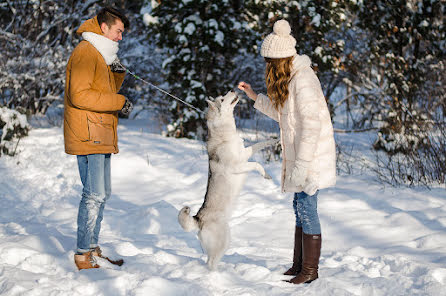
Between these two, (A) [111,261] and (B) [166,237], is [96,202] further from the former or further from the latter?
(B) [166,237]

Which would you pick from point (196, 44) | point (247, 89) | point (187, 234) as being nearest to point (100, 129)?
point (247, 89)

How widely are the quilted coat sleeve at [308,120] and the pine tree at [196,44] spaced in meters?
7.45

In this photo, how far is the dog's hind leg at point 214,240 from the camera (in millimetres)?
3754

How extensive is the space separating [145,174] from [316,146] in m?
5.31

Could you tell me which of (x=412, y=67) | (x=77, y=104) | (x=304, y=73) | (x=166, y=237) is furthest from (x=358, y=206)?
(x=412, y=67)

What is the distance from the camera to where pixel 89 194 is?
366 centimetres

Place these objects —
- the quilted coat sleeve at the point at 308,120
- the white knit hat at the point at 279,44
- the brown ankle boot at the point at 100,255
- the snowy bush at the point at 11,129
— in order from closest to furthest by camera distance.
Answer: the quilted coat sleeve at the point at 308,120 < the white knit hat at the point at 279,44 < the brown ankle boot at the point at 100,255 < the snowy bush at the point at 11,129

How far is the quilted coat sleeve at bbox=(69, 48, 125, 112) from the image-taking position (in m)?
3.44

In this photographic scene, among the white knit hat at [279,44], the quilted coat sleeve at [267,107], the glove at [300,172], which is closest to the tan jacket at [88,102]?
the quilted coat sleeve at [267,107]

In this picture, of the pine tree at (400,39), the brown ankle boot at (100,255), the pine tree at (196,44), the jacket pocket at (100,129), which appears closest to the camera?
the jacket pocket at (100,129)

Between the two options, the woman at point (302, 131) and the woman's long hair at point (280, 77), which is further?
the woman's long hair at point (280, 77)

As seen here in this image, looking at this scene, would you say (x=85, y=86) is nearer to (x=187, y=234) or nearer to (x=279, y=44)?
(x=279, y=44)

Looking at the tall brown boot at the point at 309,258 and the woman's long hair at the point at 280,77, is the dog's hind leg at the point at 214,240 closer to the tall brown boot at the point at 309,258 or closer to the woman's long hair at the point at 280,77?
the tall brown boot at the point at 309,258

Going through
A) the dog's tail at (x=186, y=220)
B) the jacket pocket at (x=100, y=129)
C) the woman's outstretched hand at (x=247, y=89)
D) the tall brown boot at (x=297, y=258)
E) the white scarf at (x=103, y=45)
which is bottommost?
the tall brown boot at (x=297, y=258)
